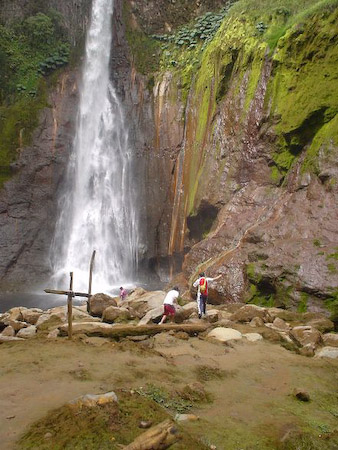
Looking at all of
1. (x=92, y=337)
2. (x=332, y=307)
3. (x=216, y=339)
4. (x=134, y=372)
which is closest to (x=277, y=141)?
(x=332, y=307)


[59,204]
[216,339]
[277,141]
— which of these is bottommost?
[216,339]

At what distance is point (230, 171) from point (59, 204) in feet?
40.9

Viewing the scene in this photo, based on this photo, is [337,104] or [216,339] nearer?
[216,339]

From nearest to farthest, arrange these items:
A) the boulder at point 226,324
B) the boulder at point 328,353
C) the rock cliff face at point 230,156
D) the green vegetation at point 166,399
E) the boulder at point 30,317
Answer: the green vegetation at point 166,399
the boulder at point 328,353
the boulder at point 226,324
the boulder at point 30,317
the rock cliff face at point 230,156

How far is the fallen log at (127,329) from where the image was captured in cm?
859

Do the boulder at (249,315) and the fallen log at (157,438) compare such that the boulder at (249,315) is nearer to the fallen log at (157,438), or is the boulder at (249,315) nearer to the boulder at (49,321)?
the boulder at (49,321)

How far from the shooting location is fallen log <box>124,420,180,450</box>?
3.25 metres

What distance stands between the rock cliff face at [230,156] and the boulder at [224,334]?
3.34m

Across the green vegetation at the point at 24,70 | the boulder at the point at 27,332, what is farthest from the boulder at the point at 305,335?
the green vegetation at the point at 24,70

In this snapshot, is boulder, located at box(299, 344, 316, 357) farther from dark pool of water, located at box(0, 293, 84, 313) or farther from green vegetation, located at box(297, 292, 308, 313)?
dark pool of water, located at box(0, 293, 84, 313)

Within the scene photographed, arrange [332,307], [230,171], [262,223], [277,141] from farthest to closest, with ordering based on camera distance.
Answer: [230,171], [277,141], [262,223], [332,307]

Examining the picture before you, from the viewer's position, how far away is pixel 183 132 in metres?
24.0

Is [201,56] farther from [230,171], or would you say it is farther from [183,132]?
[230,171]

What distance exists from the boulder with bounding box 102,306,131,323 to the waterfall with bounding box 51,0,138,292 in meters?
10.4
